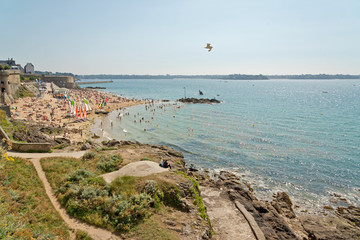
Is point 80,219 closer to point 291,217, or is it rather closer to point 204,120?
point 291,217

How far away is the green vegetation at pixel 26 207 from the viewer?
1001cm

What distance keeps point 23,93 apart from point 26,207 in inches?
2855

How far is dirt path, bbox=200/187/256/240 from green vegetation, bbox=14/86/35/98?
7026 centimetres

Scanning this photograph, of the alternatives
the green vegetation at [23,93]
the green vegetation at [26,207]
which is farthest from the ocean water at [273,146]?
the green vegetation at [23,93]

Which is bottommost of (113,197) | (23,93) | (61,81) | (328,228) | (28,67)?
(328,228)

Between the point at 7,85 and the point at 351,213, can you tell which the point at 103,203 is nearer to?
the point at 351,213

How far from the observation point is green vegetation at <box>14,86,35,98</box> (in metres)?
67.4

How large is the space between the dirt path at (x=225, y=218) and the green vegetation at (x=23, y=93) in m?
70.3

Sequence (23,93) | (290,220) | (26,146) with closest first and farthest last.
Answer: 1. (290,220)
2. (26,146)
3. (23,93)

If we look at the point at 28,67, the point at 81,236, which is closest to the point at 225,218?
the point at 81,236

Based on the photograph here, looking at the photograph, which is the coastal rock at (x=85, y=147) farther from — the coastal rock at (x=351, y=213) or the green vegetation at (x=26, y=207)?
the coastal rock at (x=351, y=213)

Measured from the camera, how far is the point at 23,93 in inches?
2776

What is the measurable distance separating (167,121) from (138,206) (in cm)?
4519

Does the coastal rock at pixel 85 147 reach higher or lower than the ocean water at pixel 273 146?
higher
